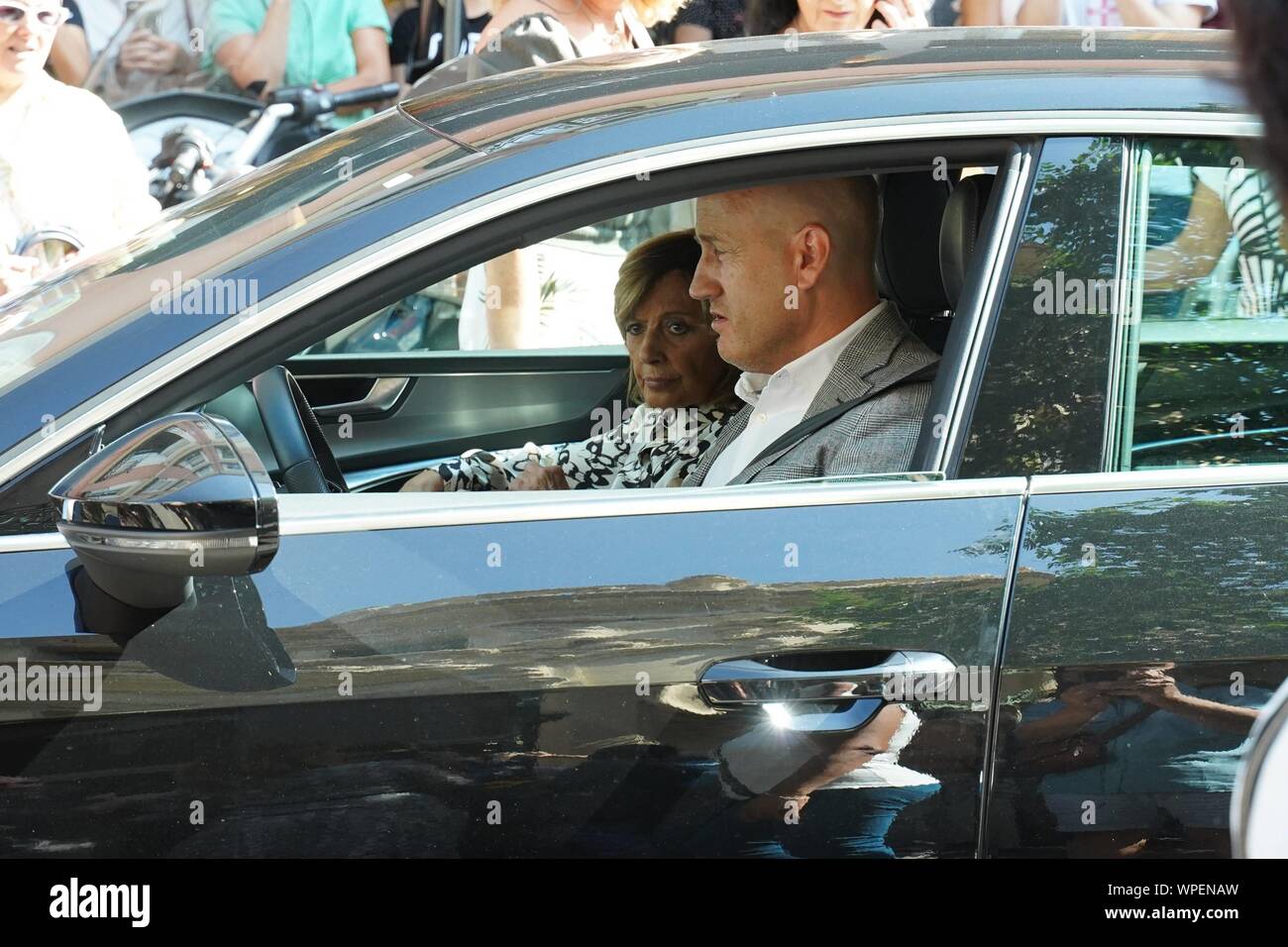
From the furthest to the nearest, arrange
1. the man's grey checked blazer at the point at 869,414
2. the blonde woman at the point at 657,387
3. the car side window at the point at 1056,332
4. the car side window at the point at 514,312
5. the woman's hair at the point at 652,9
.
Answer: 1. the woman's hair at the point at 652,9
2. the car side window at the point at 514,312
3. the blonde woman at the point at 657,387
4. the man's grey checked blazer at the point at 869,414
5. the car side window at the point at 1056,332

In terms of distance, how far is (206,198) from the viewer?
91.2 inches

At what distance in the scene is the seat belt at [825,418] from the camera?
2.26 m

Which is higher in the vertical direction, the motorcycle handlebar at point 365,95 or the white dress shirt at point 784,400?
the motorcycle handlebar at point 365,95

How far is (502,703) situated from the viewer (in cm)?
170

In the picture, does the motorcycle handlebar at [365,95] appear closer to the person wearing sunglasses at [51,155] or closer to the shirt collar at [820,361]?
the person wearing sunglasses at [51,155]

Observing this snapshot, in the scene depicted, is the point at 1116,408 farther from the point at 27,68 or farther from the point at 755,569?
the point at 27,68

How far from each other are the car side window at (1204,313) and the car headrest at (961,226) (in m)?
0.29

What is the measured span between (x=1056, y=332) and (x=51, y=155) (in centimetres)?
313

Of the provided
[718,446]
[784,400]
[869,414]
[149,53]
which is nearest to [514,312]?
[718,446]

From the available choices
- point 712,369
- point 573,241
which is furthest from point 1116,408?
point 573,241

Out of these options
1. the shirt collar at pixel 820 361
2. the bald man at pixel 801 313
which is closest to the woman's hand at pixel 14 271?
the bald man at pixel 801 313

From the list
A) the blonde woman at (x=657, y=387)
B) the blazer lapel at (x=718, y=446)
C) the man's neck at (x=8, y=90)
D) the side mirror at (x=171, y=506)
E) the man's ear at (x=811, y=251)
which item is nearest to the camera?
the side mirror at (x=171, y=506)

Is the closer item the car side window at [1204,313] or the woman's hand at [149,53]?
the car side window at [1204,313]
